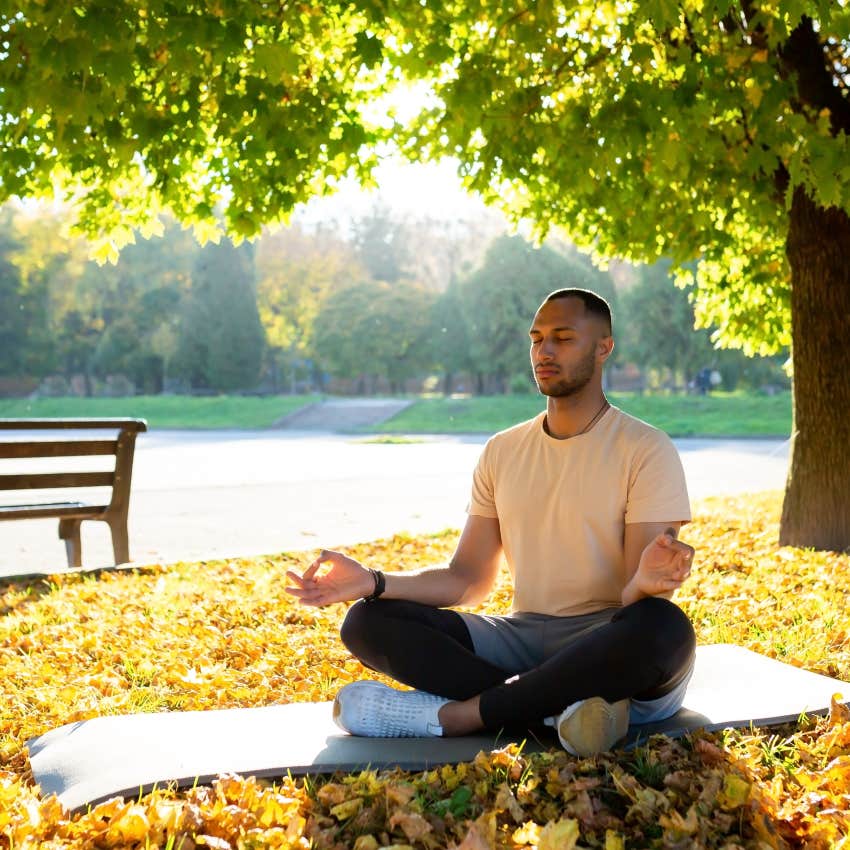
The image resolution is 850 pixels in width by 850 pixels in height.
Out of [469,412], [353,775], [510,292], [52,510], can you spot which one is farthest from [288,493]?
[510,292]

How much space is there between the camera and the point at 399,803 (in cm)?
291

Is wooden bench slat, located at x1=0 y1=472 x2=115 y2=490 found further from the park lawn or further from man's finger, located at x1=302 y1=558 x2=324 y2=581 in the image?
man's finger, located at x1=302 y1=558 x2=324 y2=581

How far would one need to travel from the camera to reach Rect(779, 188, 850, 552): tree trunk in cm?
761

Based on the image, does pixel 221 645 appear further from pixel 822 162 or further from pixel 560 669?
pixel 822 162

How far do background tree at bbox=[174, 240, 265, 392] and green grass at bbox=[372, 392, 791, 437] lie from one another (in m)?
10.1

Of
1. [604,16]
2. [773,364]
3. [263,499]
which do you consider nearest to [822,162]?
[604,16]

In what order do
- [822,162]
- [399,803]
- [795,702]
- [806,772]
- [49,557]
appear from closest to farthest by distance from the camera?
[399,803] → [806,772] → [795,702] → [822,162] → [49,557]

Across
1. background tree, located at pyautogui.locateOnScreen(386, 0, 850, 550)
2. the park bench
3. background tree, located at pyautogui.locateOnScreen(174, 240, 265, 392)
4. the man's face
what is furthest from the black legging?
background tree, located at pyautogui.locateOnScreen(174, 240, 265, 392)

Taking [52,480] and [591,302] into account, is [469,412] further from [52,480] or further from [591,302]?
[591,302]

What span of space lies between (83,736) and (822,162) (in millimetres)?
5208

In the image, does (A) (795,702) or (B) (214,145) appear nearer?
(A) (795,702)

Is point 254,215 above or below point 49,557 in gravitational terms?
above

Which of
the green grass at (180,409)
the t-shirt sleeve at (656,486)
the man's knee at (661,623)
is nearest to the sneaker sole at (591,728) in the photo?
the man's knee at (661,623)

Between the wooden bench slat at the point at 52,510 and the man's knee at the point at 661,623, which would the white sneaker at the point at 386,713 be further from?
the wooden bench slat at the point at 52,510
